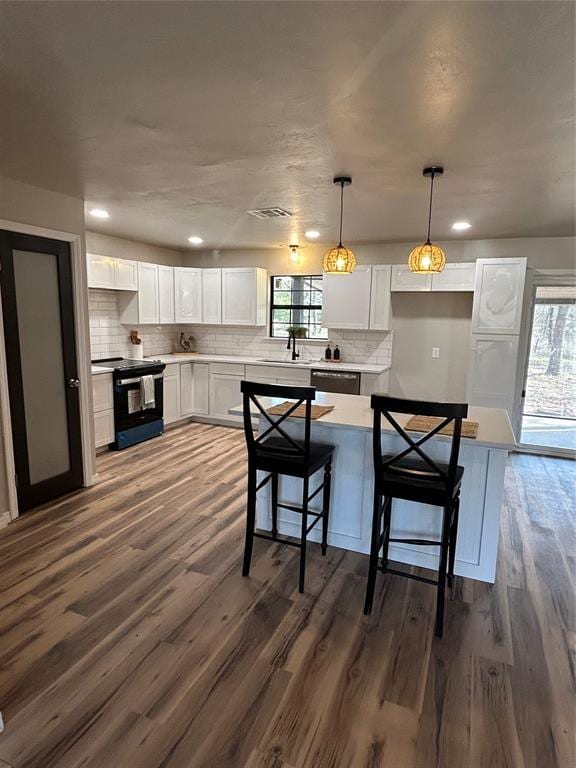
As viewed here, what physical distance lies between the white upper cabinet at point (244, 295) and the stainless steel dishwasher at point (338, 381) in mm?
1305

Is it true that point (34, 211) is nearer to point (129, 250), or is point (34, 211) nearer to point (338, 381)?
point (129, 250)

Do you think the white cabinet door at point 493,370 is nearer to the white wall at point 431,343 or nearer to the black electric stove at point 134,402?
the white wall at point 431,343

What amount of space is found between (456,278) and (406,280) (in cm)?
56

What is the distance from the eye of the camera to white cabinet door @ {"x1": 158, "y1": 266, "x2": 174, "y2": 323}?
19.1 feet

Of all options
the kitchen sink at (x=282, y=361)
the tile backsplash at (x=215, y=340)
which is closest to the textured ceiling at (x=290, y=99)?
the tile backsplash at (x=215, y=340)

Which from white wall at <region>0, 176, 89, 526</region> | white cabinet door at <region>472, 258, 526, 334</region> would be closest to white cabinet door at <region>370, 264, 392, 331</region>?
white cabinet door at <region>472, 258, 526, 334</region>

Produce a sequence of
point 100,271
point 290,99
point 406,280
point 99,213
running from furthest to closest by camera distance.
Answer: point 406,280 → point 100,271 → point 99,213 → point 290,99

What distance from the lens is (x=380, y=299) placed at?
536cm

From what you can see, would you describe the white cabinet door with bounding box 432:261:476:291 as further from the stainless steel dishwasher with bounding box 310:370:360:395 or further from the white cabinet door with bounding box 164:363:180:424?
the white cabinet door with bounding box 164:363:180:424

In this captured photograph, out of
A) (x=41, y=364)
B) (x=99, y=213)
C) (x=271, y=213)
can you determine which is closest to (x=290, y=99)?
(x=271, y=213)

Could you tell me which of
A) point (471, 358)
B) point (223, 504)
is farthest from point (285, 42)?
point (471, 358)

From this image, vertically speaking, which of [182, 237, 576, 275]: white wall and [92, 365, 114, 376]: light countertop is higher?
[182, 237, 576, 275]: white wall

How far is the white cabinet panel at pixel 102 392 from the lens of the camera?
4.55 m

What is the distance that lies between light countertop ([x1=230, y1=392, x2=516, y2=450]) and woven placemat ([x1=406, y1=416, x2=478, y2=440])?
29mm
